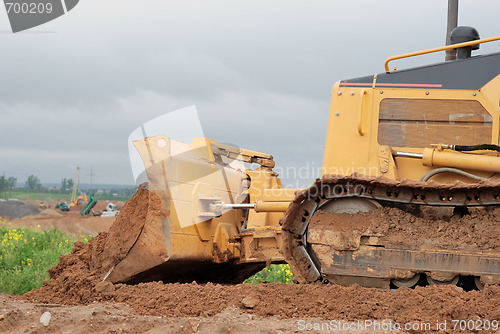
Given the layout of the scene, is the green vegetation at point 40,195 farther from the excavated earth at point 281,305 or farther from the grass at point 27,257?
the excavated earth at point 281,305

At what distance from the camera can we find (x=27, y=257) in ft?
39.9

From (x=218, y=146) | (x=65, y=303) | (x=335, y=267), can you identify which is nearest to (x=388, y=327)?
(x=335, y=267)

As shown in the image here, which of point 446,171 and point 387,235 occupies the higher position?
point 446,171

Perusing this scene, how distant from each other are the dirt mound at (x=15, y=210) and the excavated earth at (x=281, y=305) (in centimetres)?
3906

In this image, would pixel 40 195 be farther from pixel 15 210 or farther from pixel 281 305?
pixel 281 305

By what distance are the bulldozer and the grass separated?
397 cm

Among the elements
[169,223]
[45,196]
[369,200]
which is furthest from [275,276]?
[45,196]

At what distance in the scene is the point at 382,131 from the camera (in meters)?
6.22

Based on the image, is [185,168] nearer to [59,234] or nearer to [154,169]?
[154,169]

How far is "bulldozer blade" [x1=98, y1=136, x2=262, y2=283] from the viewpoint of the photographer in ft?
22.1

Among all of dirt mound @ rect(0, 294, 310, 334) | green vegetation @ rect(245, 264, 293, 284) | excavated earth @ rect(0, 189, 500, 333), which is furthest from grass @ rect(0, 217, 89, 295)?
dirt mound @ rect(0, 294, 310, 334)

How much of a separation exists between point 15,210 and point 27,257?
113ft

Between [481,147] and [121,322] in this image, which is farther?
[481,147]

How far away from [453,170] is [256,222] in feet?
9.29
